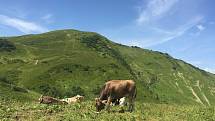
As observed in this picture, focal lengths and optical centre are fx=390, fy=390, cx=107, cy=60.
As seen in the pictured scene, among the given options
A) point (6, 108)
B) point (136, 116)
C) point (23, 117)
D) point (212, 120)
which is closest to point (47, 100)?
point (6, 108)

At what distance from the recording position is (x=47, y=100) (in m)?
39.7

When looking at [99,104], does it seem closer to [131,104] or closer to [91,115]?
[91,115]

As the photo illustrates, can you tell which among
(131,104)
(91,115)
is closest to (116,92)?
(131,104)

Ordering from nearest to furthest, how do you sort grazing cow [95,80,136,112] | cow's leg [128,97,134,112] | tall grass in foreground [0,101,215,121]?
tall grass in foreground [0,101,215,121], grazing cow [95,80,136,112], cow's leg [128,97,134,112]

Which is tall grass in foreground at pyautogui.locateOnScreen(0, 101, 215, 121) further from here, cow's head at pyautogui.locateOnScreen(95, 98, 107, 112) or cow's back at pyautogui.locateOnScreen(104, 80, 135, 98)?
cow's back at pyautogui.locateOnScreen(104, 80, 135, 98)

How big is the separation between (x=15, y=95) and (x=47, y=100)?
65945 millimetres

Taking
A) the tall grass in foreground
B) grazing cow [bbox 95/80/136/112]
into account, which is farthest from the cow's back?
the tall grass in foreground

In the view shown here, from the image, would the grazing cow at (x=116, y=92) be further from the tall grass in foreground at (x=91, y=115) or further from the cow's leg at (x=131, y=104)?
the tall grass in foreground at (x=91, y=115)

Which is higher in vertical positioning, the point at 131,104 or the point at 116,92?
the point at 116,92

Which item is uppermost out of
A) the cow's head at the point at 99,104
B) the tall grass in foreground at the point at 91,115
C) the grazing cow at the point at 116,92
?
the grazing cow at the point at 116,92

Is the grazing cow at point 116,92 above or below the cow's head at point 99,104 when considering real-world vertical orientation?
above

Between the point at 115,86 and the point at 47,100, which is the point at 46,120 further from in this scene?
the point at 47,100

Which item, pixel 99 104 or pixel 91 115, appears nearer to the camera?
pixel 91 115

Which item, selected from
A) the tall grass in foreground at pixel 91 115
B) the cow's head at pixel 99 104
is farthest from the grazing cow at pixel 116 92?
the tall grass in foreground at pixel 91 115
